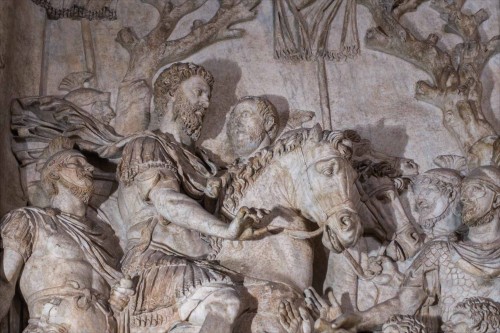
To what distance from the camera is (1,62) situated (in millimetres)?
8766

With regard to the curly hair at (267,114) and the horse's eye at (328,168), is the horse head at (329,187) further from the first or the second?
the curly hair at (267,114)

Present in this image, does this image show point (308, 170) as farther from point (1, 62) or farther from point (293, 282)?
point (1, 62)

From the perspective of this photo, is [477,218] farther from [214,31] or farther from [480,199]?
[214,31]

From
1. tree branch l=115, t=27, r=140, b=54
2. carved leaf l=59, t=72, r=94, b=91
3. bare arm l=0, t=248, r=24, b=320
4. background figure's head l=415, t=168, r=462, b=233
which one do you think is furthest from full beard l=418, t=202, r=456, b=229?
bare arm l=0, t=248, r=24, b=320

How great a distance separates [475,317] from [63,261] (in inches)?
96.1

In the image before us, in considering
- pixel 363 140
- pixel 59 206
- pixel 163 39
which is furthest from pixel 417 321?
pixel 163 39

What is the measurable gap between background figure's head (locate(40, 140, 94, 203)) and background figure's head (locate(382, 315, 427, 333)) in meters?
2.03

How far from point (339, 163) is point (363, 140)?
1.18 metres

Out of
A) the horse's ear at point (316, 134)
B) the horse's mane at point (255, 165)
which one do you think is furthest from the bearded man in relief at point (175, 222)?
the horse's ear at point (316, 134)

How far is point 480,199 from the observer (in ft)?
26.9

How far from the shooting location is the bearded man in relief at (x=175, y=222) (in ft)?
24.8

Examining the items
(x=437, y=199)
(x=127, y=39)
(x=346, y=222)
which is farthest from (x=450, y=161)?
(x=127, y=39)

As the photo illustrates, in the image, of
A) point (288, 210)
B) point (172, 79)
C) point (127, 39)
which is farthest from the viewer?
point (127, 39)

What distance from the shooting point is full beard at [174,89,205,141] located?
8711mm
